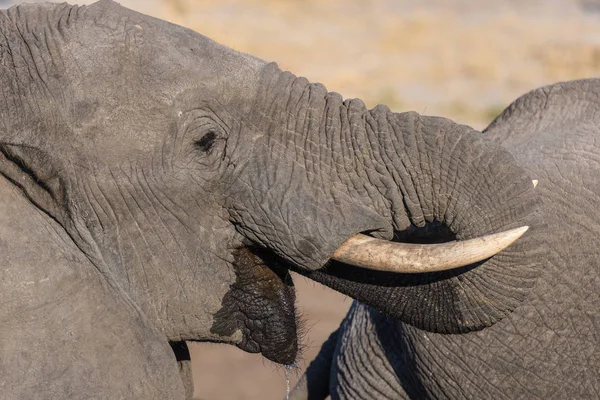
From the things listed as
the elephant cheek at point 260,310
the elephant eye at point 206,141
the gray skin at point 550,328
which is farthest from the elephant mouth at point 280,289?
the gray skin at point 550,328

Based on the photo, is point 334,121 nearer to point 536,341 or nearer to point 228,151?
point 228,151

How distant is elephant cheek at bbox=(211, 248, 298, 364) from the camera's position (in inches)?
111

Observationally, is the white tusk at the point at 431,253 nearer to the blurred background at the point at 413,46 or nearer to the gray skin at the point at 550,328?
the gray skin at the point at 550,328

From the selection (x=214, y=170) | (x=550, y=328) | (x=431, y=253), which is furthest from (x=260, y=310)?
(x=550, y=328)

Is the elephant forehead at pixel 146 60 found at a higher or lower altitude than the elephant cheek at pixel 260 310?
higher

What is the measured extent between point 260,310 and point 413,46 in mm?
14653

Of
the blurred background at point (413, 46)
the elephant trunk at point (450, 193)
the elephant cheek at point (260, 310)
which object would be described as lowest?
the elephant cheek at point (260, 310)

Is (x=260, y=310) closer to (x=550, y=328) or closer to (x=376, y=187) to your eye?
(x=376, y=187)

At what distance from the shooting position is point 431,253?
2.54m

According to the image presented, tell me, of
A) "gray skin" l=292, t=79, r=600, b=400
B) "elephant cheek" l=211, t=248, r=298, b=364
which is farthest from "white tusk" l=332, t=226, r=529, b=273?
"gray skin" l=292, t=79, r=600, b=400

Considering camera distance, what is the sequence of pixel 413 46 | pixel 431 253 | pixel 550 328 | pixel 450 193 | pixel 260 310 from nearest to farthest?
pixel 431 253
pixel 450 193
pixel 260 310
pixel 550 328
pixel 413 46

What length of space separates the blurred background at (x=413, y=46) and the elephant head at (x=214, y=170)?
365 inches

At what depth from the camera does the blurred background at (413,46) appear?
46.7ft

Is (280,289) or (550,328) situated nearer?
(280,289)
